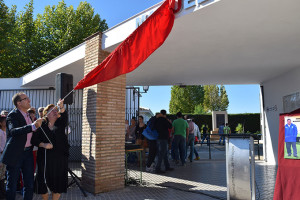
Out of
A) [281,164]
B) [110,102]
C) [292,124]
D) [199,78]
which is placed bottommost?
[281,164]

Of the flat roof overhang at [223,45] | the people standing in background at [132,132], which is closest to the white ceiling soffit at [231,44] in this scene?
the flat roof overhang at [223,45]

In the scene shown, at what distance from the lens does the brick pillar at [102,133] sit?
512 cm

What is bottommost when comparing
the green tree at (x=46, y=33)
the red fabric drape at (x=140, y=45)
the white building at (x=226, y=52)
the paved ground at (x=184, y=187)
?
the paved ground at (x=184, y=187)

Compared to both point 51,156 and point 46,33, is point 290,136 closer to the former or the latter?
point 51,156

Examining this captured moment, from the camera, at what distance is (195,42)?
17.2 ft

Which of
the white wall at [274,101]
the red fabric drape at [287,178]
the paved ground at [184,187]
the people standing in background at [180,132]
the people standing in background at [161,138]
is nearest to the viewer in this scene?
the red fabric drape at [287,178]

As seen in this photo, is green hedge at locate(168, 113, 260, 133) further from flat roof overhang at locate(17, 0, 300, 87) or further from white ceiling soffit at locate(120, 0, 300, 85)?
white ceiling soffit at locate(120, 0, 300, 85)

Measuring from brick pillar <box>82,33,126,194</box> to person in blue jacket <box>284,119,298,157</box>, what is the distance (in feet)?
10.8

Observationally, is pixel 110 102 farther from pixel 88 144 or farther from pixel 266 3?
pixel 266 3

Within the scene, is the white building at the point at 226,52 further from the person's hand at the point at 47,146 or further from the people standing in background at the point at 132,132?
the person's hand at the point at 47,146

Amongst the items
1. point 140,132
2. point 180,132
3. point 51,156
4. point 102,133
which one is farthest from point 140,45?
point 140,132

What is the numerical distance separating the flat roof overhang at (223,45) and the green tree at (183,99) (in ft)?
111

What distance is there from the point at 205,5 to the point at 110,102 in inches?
113

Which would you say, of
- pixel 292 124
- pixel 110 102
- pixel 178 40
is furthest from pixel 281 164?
pixel 110 102
